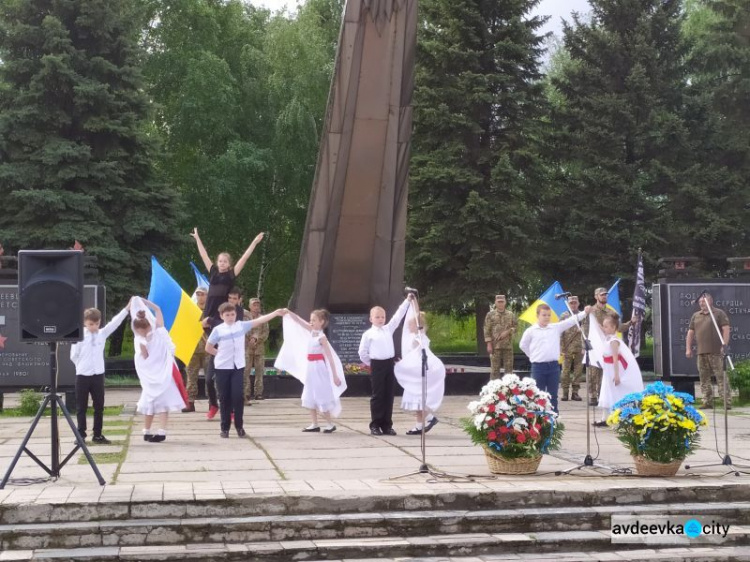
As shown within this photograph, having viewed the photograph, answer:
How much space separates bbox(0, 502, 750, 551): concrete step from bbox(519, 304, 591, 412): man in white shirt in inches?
216

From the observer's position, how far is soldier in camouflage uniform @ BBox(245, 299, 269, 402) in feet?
64.8

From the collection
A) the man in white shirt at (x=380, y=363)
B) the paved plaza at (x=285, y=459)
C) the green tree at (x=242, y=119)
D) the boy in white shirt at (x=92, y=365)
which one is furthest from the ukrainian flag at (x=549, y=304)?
the green tree at (x=242, y=119)

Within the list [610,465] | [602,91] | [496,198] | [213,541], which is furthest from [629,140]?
[213,541]

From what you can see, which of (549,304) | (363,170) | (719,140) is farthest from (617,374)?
(719,140)

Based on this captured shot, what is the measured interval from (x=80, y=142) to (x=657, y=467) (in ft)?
79.9

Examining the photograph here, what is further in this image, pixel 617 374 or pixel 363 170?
pixel 363 170

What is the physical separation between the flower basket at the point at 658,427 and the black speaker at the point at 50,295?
5142mm

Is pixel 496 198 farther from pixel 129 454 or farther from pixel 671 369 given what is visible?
pixel 129 454

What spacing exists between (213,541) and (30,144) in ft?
80.4

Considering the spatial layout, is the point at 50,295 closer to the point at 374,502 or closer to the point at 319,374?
the point at 374,502

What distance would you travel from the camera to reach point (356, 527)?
8938 millimetres

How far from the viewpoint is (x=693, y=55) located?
36.4 metres

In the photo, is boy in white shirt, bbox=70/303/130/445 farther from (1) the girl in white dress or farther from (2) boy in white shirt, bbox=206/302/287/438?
(1) the girl in white dress

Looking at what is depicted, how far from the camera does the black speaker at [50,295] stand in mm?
10391
